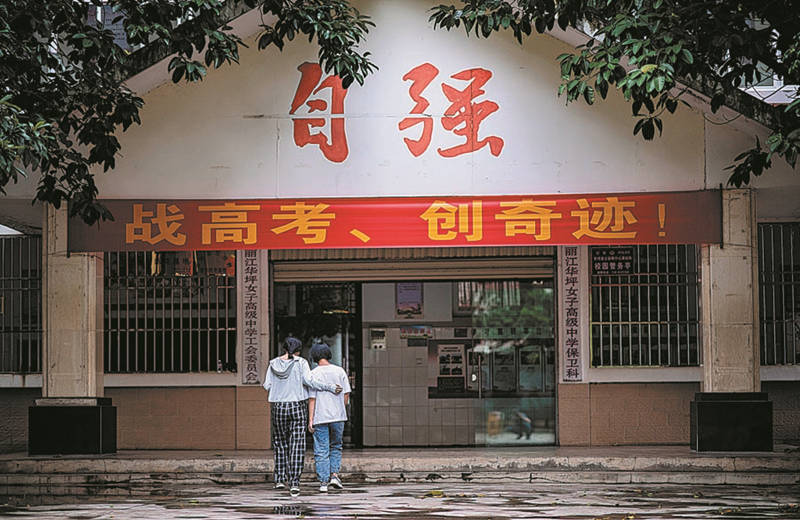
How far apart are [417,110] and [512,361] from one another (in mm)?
4160

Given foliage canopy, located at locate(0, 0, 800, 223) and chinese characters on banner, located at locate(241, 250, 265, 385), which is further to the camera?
chinese characters on banner, located at locate(241, 250, 265, 385)

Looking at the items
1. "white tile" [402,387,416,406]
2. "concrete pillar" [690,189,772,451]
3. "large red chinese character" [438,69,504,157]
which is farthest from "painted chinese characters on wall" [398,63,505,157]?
"white tile" [402,387,416,406]

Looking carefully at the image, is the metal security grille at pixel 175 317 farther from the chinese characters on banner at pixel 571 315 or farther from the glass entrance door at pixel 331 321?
the chinese characters on banner at pixel 571 315

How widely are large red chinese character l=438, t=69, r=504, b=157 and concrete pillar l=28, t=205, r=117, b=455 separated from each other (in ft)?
14.3

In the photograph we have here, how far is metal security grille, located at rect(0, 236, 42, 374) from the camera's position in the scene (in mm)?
15461

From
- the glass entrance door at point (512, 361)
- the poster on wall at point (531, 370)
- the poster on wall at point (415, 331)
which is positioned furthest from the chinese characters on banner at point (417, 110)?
the poster on wall at point (531, 370)

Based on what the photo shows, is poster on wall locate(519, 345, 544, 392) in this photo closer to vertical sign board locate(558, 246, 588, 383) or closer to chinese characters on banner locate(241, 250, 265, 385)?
vertical sign board locate(558, 246, 588, 383)

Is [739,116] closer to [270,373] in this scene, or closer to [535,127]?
[535,127]

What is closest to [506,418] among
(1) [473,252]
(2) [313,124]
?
(1) [473,252]

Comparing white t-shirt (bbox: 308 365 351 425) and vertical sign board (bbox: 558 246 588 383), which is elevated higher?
vertical sign board (bbox: 558 246 588 383)

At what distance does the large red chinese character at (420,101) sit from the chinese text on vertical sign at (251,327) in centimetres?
324

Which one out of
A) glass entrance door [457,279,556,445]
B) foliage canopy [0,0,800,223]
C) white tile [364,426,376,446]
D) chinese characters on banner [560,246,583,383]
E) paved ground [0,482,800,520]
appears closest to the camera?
foliage canopy [0,0,800,223]

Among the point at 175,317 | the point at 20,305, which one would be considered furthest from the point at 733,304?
the point at 20,305

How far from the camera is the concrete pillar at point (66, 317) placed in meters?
13.2
